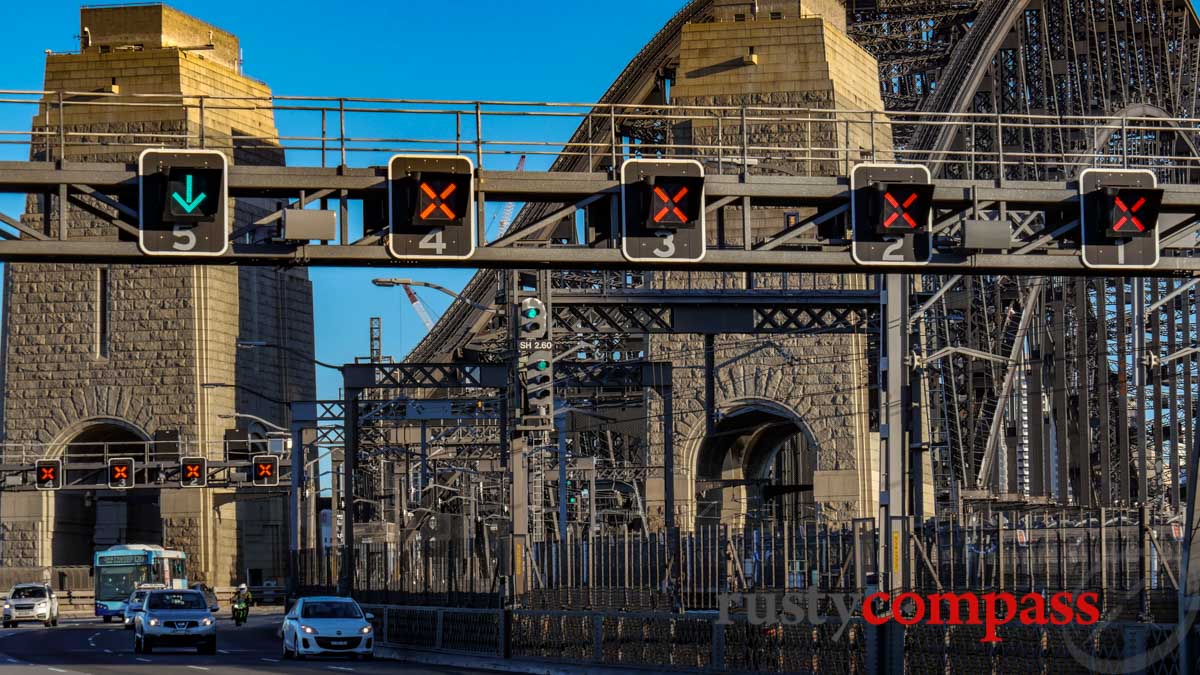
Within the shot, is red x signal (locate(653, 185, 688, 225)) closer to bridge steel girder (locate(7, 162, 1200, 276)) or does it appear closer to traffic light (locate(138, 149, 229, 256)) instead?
bridge steel girder (locate(7, 162, 1200, 276))

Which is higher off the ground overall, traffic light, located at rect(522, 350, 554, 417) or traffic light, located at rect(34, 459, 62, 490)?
traffic light, located at rect(522, 350, 554, 417)

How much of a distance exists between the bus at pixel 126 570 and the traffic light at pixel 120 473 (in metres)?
3.31

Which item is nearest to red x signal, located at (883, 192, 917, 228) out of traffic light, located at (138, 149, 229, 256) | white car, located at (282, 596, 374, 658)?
traffic light, located at (138, 149, 229, 256)

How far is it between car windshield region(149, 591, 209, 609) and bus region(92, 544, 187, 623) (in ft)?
98.5

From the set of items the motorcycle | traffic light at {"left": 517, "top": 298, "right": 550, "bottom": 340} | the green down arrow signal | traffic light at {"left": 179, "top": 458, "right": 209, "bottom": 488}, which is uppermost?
the green down arrow signal

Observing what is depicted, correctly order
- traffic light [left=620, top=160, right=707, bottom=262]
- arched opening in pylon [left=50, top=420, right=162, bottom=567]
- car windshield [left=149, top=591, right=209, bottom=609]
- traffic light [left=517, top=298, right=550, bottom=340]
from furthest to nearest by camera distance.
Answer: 1. arched opening in pylon [left=50, top=420, right=162, bottom=567]
2. car windshield [left=149, top=591, right=209, bottom=609]
3. traffic light [left=517, top=298, right=550, bottom=340]
4. traffic light [left=620, top=160, right=707, bottom=262]

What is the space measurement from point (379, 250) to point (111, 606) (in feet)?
183

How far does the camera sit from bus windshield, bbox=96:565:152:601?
7812 centimetres

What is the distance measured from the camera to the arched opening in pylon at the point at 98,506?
3196 inches

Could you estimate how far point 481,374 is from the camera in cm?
5403

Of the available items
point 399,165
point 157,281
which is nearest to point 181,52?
point 157,281

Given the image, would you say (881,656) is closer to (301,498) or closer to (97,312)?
(301,498)

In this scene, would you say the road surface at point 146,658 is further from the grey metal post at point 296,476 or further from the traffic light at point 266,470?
the traffic light at point 266,470

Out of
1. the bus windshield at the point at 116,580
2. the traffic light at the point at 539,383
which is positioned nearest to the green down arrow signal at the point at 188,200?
the traffic light at the point at 539,383
